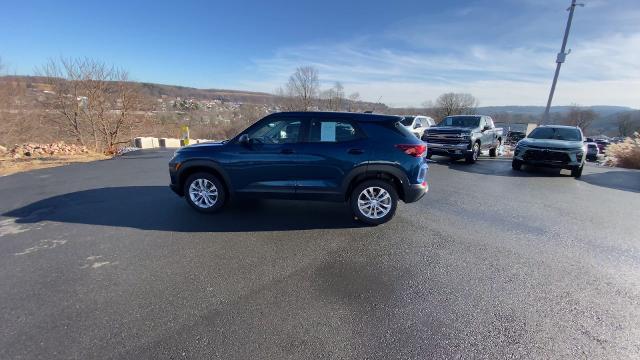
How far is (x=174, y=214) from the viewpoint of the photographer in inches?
219

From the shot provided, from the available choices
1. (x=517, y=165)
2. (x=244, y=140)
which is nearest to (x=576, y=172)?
(x=517, y=165)

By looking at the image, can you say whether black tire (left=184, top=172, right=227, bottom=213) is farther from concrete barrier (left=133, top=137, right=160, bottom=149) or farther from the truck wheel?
concrete barrier (left=133, top=137, right=160, bottom=149)

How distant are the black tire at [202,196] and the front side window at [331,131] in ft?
6.13

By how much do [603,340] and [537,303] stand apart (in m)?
0.56

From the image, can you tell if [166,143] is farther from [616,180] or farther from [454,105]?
[454,105]

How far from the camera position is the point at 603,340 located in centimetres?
257

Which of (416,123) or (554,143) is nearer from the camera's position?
(554,143)

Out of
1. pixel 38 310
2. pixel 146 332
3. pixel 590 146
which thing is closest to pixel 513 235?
pixel 146 332

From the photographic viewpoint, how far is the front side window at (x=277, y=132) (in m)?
5.18

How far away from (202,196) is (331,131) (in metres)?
2.62

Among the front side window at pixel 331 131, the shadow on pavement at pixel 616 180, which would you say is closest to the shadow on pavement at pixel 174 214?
the front side window at pixel 331 131

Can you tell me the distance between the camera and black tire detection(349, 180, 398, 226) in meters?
5.07

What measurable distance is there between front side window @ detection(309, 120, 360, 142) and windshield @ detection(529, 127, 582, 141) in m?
9.83

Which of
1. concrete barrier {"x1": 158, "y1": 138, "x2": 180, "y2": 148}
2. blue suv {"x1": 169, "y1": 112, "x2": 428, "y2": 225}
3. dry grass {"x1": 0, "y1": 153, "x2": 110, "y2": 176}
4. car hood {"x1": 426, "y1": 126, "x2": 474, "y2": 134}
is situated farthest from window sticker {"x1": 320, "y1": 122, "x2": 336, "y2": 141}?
concrete barrier {"x1": 158, "y1": 138, "x2": 180, "y2": 148}
